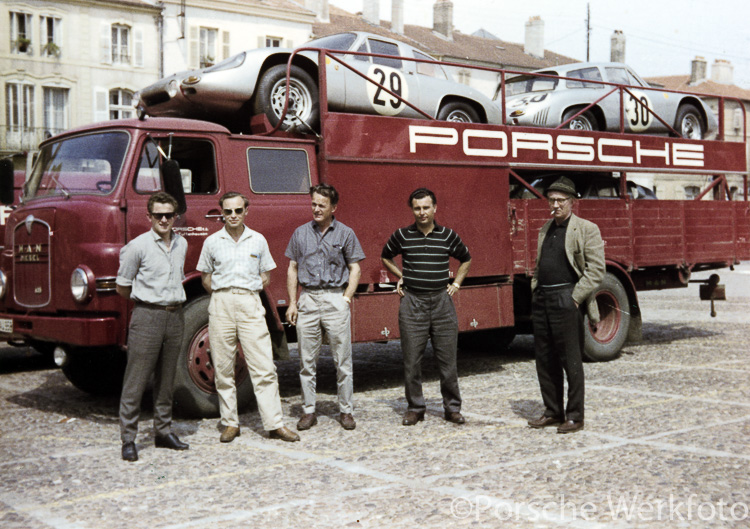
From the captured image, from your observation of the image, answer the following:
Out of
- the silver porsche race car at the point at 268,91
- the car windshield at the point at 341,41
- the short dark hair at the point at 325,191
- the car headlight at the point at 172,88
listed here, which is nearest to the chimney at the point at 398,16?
the car windshield at the point at 341,41

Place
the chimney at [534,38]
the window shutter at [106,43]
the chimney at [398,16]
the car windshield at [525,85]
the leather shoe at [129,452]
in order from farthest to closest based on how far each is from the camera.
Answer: the chimney at [534,38]
the chimney at [398,16]
the window shutter at [106,43]
the car windshield at [525,85]
the leather shoe at [129,452]

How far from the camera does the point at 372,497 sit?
16.6ft

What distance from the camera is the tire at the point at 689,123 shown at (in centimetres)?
1237

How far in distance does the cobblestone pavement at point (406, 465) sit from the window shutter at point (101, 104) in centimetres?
2793

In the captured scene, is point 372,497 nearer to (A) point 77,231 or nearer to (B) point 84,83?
(A) point 77,231

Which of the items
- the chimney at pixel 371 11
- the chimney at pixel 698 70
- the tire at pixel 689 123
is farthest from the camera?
the chimney at pixel 698 70

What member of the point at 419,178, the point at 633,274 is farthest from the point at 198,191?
the point at 633,274

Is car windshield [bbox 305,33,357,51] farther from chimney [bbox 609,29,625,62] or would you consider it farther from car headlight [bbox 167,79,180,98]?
chimney [bbox 609,29,625,62]

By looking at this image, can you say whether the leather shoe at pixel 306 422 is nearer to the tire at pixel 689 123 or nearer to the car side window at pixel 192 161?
the car side window at pixel 192 161

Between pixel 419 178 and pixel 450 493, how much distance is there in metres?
4.32

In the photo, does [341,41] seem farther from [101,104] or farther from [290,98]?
[101,104]

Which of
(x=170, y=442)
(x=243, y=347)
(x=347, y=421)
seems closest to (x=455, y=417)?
(x=347, y=421)

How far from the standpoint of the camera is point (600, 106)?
11320mm

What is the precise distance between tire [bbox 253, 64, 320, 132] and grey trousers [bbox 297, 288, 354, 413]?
2053mm
